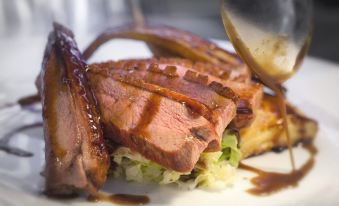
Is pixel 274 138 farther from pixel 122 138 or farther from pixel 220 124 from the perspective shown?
pixel 122 138

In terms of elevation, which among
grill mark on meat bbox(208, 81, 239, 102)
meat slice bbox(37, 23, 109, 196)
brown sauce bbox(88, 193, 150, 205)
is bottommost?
brown sauce bbox(88, 193, 150, 205)

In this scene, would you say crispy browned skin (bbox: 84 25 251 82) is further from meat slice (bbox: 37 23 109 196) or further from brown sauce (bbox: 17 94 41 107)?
meat slice (bbox: 37 23 109 196)

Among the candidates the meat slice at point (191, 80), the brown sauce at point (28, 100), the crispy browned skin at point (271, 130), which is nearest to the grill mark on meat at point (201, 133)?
the meat slice at point (191, 80)

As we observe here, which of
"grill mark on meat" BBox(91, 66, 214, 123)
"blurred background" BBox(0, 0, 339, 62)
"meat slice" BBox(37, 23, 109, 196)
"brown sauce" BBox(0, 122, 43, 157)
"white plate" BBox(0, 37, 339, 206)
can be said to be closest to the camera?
"meat slice" BBox(37, 23, 109, 196)

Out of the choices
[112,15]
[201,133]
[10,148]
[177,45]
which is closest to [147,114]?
[201,133]

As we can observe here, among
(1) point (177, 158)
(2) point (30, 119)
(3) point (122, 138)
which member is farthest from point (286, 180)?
(2) point (30, 119)

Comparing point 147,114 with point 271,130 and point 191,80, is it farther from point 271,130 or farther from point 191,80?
point 271,130

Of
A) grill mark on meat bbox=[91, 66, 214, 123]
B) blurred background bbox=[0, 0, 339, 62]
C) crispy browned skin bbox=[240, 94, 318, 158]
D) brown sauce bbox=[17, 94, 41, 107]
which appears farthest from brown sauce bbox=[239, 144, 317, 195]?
blurred background bbox=[0, 0, 339, 62]
